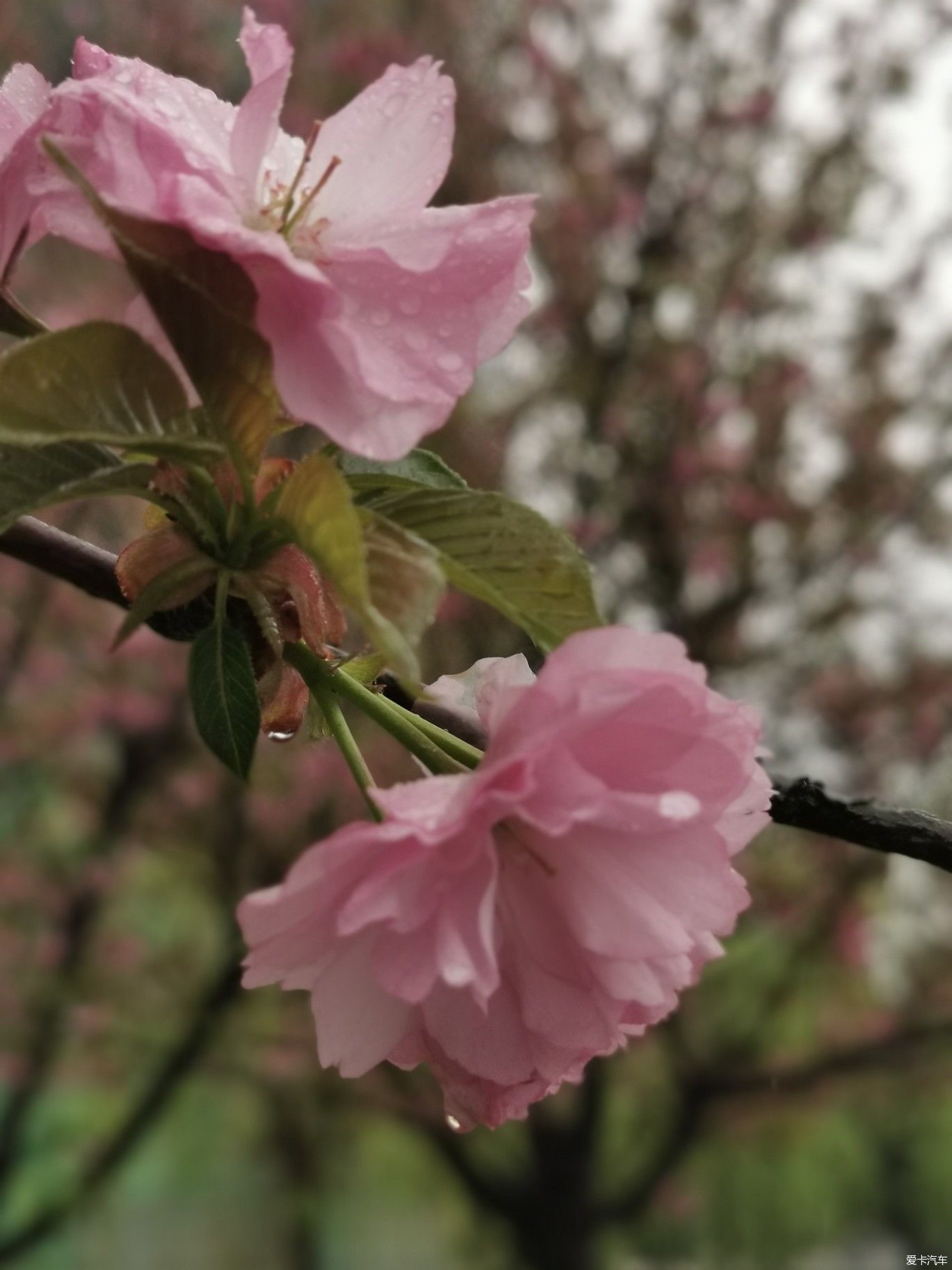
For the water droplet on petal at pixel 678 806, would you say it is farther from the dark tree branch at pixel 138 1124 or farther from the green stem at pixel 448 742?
the dark tree branch at pixel 138 1124

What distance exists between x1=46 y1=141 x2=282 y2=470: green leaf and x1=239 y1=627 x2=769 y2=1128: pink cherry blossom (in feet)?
0.32

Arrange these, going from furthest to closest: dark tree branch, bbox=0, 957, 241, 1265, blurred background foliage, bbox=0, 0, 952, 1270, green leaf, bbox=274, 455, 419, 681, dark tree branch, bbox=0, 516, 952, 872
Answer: blurred background foliage, bbox=0, 0, 952, 1270 < dark tree branch, bbox=0, 957, 241, 1265 < dark tree branch, bbox=0, 516, 952, 872 < green leaf, bbox=274, 455, 419, 681

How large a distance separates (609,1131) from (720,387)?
3609 millimetres

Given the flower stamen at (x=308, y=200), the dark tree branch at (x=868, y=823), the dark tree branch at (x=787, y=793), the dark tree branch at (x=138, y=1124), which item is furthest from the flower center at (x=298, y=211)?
the dark tree branch at (x=138, y=1124)

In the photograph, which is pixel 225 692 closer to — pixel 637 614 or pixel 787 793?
pixel 787 793

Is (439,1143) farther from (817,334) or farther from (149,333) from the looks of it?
(149,333)

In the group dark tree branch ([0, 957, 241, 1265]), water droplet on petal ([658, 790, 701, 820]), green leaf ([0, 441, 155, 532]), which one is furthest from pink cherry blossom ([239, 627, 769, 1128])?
dark tree branch ([0, 957, 241, 1265])

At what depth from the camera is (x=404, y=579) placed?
268mm

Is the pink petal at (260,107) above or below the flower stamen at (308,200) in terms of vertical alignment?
above

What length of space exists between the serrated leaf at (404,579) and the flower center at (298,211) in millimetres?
86

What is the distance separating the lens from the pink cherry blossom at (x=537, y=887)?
285 mm

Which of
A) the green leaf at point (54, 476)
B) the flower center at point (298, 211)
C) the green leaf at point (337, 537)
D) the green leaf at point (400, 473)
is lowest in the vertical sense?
the green leaf at point (400, 473)

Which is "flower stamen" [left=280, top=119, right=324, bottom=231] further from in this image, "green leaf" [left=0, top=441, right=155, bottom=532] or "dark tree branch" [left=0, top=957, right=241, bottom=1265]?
"dark tree branch" [left=0, top=957, right=241, bottom=1265]

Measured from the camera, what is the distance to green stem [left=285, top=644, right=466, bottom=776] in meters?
0.33
